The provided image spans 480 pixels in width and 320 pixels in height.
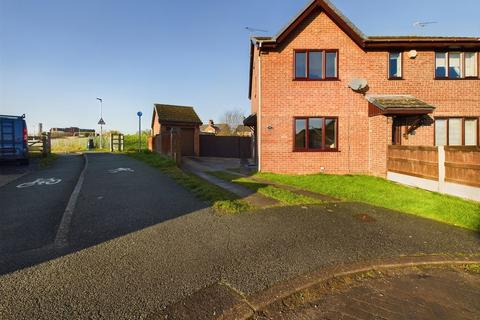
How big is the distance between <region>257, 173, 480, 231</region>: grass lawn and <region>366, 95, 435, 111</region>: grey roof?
9.35 feet

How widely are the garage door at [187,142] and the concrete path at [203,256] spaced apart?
19441 mm

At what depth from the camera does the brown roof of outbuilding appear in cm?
2668

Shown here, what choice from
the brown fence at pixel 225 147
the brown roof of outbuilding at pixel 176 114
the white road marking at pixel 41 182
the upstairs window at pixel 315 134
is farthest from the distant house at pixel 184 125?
the upstairs window at pixel 315 134

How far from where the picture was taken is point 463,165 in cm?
777

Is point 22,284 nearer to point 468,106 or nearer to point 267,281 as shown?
point 267,281

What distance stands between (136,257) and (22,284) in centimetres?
131

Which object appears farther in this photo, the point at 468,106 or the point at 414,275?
the point at 468,106

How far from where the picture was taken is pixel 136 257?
4.26 meters

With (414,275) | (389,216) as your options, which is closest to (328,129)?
(389,216)

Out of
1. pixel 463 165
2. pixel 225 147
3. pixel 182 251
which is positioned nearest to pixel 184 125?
pixel 225 147

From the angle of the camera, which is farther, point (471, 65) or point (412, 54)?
point (471, 65)

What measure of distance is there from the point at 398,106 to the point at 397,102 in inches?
18.6

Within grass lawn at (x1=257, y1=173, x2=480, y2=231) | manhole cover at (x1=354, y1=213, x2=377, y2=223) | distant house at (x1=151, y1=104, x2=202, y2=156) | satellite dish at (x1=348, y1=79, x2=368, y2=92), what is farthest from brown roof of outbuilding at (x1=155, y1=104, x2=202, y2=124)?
manhole cover at (x1=354, y1=213, x2=377, y2=223)

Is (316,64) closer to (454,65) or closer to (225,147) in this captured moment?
(454,65)
